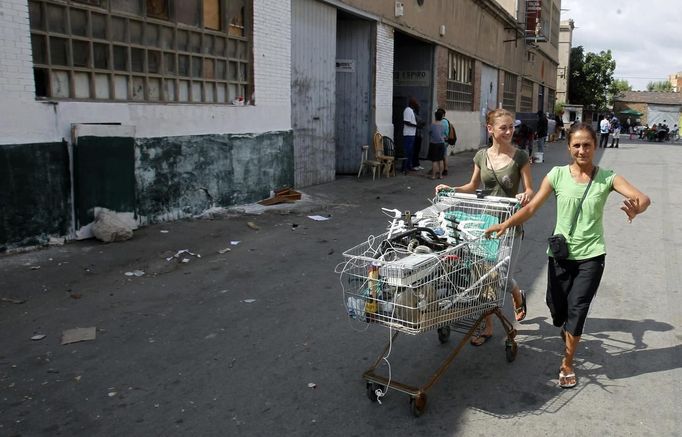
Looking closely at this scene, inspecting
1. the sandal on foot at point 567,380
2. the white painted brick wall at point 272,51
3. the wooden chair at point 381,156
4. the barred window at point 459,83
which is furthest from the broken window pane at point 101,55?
the barred window at point 459,83

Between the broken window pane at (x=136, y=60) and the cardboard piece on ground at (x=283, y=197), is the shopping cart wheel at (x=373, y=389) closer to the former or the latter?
the broken window pane at (x=136, y=60)

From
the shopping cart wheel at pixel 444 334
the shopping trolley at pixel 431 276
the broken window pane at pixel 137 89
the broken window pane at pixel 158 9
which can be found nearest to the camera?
the shopping trolley at pixel 431 276

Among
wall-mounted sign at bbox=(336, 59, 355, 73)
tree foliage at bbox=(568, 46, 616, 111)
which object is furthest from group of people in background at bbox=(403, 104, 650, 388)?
tree foliage at bbox=(568, 46, 616, 111)

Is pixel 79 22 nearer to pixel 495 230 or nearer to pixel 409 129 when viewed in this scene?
pixel 495 230

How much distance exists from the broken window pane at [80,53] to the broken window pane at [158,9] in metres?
1.30

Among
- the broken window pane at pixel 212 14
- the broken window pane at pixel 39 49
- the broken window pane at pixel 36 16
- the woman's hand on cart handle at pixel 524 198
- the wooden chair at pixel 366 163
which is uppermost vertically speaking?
the broken window pane at pixel 212 14

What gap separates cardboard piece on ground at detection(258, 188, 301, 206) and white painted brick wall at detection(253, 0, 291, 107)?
1.74 meters

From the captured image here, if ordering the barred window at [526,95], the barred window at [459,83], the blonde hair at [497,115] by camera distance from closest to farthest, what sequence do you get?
1. the blonde hair at [497,115]
2. the barred window at [459,83]
3. the barred window at [526,95]

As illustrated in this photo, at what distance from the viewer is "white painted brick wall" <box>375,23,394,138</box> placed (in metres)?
15.5

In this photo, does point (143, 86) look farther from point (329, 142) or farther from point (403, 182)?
point (403, 182)

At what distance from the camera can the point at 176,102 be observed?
29.4 ft

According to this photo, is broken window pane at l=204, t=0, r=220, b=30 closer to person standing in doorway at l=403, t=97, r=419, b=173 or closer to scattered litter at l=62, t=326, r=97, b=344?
scattered litter at l=62, t=326, r=97, b=344

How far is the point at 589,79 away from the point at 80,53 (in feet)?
209

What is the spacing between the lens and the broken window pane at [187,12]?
29.1ft
